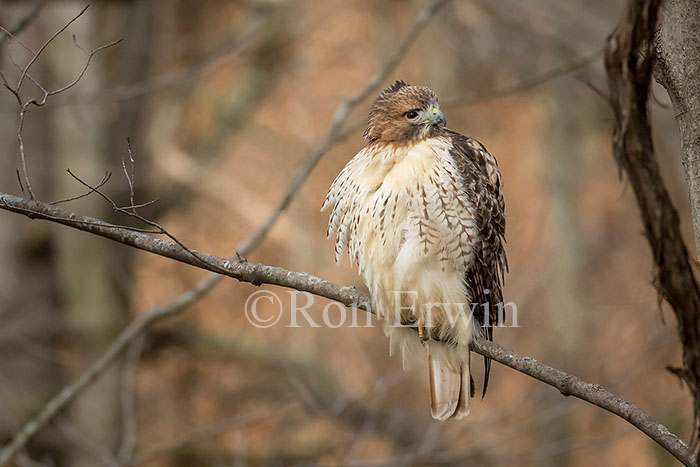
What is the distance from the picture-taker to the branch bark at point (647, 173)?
170 centimetres

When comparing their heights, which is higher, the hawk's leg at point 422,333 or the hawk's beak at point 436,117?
the hawk's beak at point 436,117

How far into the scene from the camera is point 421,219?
2816 millimetres

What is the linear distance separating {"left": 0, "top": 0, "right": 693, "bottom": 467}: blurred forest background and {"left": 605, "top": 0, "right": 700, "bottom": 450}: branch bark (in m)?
3.67

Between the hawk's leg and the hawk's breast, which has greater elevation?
the hawk's breast

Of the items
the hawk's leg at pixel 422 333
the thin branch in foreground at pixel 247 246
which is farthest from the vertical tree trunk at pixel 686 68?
the thin branch in foreground at pixel 247 246

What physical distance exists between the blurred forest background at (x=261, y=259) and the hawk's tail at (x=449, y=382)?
2.23m

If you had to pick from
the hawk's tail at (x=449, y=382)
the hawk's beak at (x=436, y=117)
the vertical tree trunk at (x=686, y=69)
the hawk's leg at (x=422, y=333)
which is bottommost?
the hawk's tail at (x=449, y=382)

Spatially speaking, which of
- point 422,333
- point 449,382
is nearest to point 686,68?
point 422,333

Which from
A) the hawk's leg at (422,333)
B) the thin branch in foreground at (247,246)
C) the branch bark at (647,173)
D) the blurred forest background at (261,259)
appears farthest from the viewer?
the blurred forest background at (261,259)

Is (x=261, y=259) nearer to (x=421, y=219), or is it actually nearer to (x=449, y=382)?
(x=449, y=382)

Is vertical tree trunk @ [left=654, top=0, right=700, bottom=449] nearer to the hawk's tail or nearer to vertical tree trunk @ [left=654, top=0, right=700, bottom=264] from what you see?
vertical tree trunk @ [left=654, top=0, right=700, bottom=264]

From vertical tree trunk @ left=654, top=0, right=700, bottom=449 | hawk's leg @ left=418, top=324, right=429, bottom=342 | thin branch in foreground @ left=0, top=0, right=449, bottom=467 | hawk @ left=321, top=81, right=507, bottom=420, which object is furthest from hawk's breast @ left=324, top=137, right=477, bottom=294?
vertical tree trunk @ left=654, top=0, right=700, bottom=449

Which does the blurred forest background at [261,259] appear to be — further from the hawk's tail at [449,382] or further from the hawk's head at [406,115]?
the hawk's head at [406,115]

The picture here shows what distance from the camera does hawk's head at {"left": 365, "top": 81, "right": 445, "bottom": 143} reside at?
112 inches
